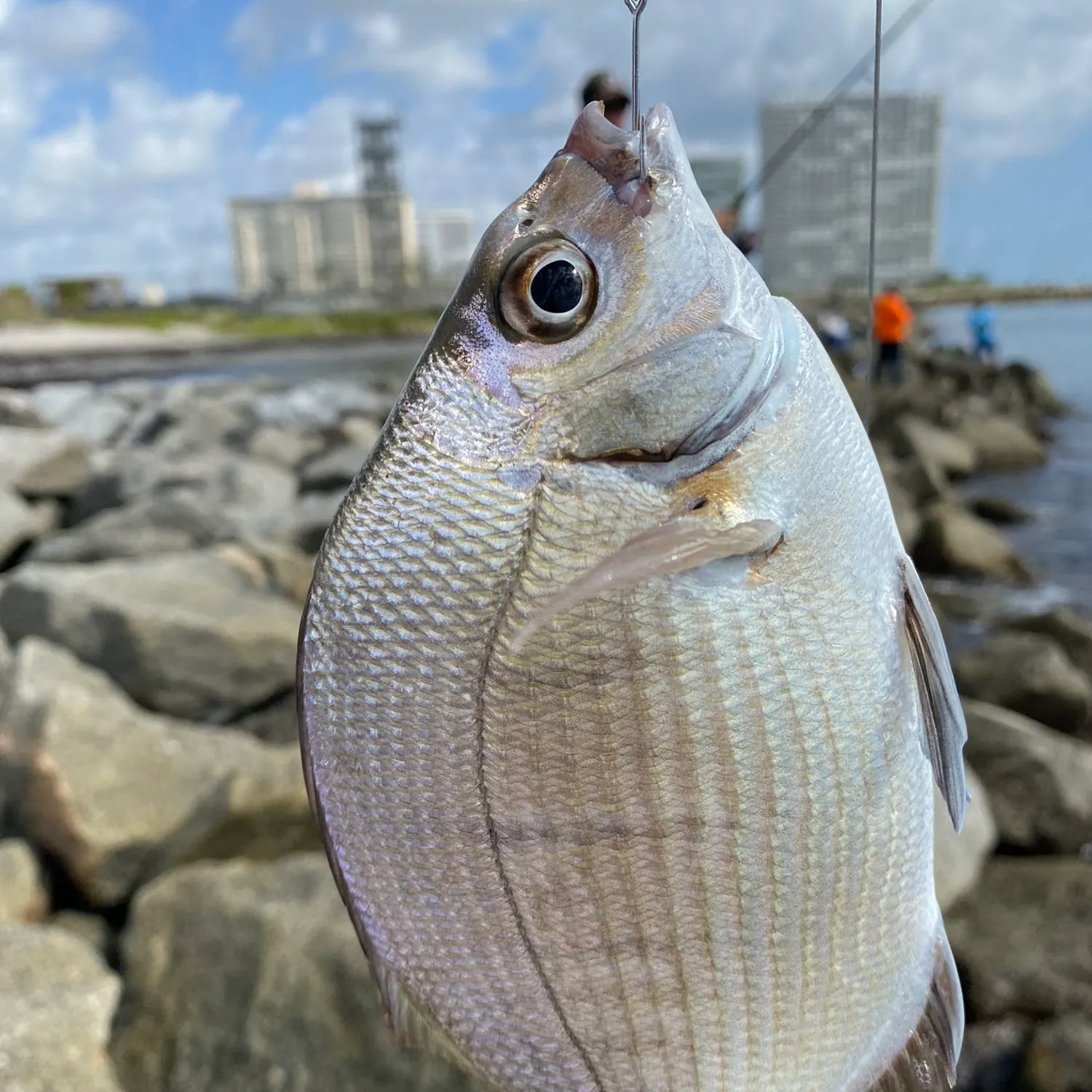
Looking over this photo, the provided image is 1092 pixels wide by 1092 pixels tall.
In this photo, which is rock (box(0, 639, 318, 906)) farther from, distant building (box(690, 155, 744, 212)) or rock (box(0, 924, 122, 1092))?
distant building (box(690, 155, 744, 212))

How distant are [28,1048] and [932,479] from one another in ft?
35.9

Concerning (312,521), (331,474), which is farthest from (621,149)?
(331,474)

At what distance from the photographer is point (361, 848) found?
125 cm

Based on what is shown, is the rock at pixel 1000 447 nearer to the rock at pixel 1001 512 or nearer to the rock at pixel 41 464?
the rock at pixel 1001 512

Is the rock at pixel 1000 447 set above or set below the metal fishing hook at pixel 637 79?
below

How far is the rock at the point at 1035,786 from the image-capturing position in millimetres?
3955

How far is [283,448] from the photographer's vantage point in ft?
39.6

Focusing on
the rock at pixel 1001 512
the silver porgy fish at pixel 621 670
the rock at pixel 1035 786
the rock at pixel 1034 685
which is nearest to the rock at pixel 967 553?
the rock at pixel 1001 512

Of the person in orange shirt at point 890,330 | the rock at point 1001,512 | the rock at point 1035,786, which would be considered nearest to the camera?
the rock at point 1035,786

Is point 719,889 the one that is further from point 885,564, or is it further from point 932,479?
point 932,479

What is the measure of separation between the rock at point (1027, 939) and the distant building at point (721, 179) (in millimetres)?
2633

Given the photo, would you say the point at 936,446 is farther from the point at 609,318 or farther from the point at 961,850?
the point at 609,318

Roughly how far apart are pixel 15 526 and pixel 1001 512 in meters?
10.7

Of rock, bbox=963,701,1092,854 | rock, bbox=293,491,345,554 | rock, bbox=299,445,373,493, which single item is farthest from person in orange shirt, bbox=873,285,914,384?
rock, bbox=963,701,1092,854
